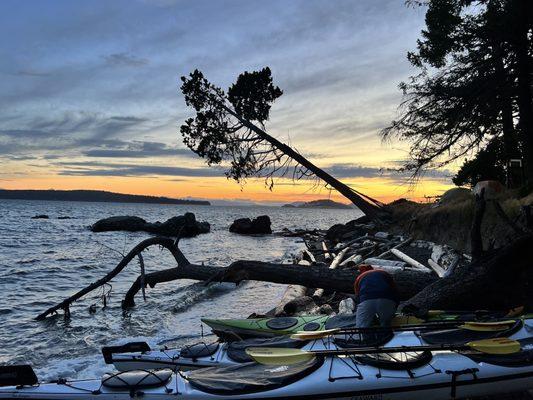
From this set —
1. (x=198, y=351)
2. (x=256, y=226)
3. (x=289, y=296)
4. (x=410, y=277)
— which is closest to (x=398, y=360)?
(x=198, y=351)

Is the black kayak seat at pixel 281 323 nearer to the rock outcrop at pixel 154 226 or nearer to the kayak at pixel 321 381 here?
Result: the kayak at pixel 321 381

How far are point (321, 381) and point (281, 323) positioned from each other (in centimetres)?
308

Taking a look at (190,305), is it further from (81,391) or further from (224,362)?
(81,391)

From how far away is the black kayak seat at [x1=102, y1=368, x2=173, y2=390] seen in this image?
208 inches

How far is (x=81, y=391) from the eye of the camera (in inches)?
207

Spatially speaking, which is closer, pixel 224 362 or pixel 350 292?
pixel 224 362

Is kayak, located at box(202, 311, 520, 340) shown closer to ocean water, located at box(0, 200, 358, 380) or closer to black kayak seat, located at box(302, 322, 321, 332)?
black kayak seat, located at box(302, 322, 321, 332)

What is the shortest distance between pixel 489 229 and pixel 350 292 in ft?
22.9

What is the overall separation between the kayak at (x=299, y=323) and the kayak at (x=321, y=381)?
1672 millimetres

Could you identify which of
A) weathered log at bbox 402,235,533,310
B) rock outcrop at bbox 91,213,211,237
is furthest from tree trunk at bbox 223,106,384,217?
rock outcrop at bbox 91,213,211,237

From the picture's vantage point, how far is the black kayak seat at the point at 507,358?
592cm

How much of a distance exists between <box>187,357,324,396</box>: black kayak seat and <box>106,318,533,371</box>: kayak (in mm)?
871

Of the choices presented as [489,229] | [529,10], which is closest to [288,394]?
[489,229]

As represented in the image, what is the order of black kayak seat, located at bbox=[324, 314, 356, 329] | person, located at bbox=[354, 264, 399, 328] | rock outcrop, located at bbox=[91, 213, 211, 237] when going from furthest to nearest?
rock outcrop, located at bbox=[91, 213, 211, 237] → black kayak seat, located at bbox=[324, 314, 356, 329] → person, located at bbox=[354, 264, 399, 328]
